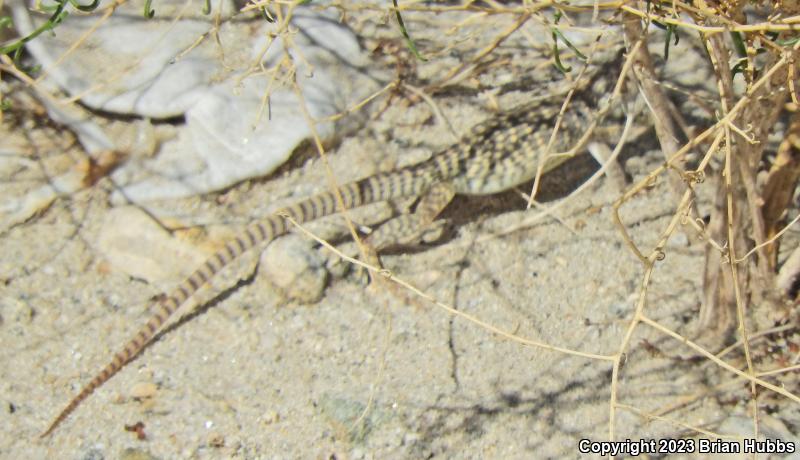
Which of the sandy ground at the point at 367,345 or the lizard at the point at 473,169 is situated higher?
the lizard at the point at 473,169

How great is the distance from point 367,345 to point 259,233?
0.91 m

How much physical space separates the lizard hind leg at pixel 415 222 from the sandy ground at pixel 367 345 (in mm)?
110

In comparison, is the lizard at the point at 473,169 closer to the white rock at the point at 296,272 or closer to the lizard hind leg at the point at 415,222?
the lizard hind leg at the point at 415,222

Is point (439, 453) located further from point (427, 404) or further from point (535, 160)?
point (535, 160)

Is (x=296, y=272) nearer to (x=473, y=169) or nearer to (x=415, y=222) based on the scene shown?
(x=415, y=222)

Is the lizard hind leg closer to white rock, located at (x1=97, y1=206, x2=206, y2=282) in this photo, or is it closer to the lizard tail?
the lizard tail

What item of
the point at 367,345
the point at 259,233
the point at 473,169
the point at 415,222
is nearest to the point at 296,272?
the point at 259,233

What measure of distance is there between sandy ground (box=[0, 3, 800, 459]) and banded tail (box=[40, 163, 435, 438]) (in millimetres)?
87

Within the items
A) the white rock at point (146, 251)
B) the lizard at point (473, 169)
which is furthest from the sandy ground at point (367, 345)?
the lizard at point (473, 169)

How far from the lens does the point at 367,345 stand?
13.9 ft

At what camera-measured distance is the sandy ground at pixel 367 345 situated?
3.78 meters

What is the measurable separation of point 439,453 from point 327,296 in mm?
1220

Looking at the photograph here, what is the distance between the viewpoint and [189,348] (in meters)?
4.27

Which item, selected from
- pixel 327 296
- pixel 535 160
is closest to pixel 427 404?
pixel 327 296
